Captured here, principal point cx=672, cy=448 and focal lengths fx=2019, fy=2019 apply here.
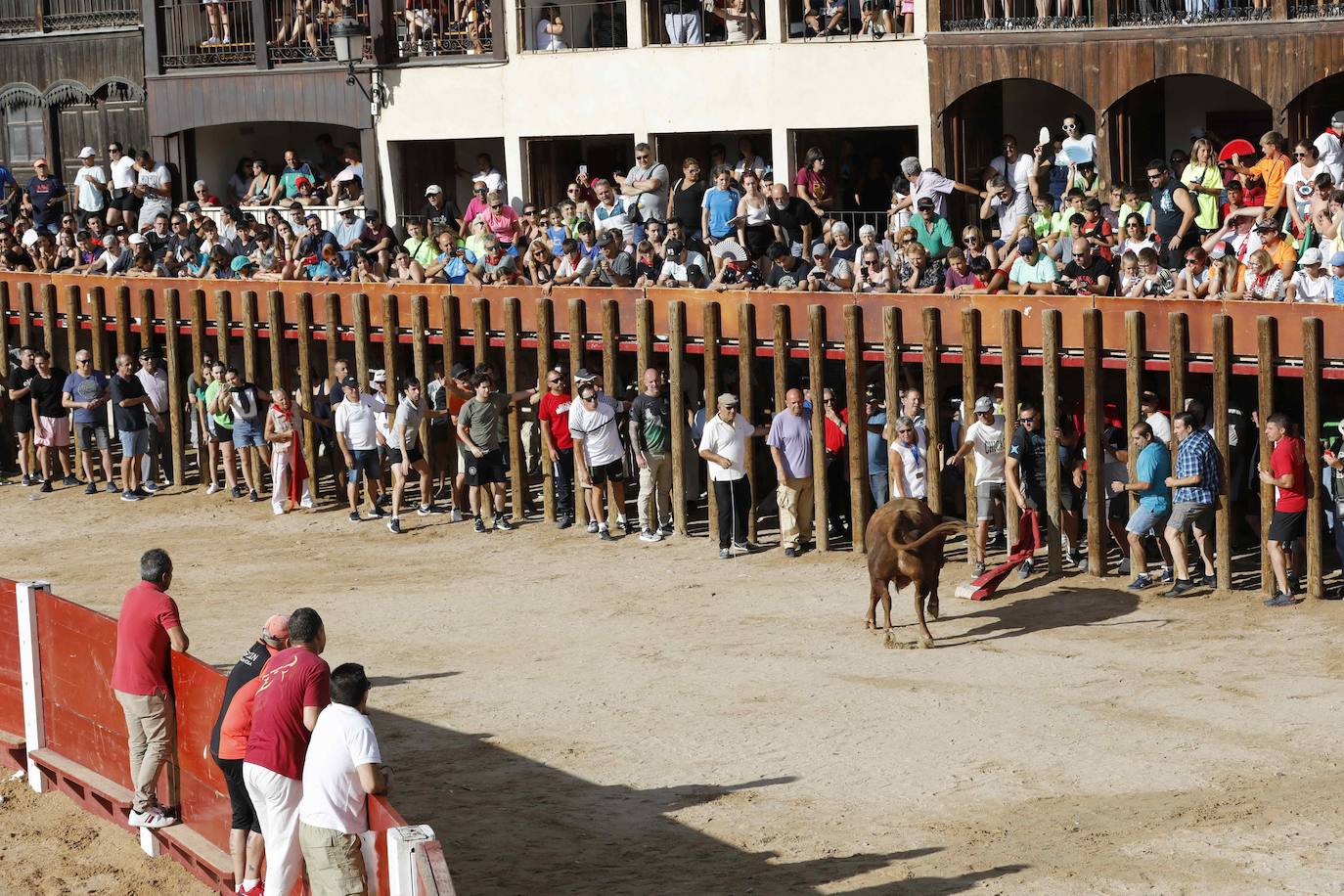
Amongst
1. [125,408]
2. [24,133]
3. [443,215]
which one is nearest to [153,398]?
[125,408]

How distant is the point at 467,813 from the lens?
12.3 meters

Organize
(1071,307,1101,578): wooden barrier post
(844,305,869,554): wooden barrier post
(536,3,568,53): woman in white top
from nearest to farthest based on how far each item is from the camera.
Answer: (1071,307,1101,578): wooden barrier post, (844,305,869,554): wooden barrier post, (536,3,568,53): woman in white top

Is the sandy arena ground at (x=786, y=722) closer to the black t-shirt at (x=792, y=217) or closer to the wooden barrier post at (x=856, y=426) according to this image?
the wooden barrier post at (x=856, y=426)

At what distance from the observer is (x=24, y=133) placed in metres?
33.7

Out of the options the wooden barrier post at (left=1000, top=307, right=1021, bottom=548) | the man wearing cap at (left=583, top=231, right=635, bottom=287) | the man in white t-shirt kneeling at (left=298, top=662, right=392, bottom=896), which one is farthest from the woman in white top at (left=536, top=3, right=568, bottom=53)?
the man in white t-shirt kneeling at (left=298, top=662, right=392, bottom=896)

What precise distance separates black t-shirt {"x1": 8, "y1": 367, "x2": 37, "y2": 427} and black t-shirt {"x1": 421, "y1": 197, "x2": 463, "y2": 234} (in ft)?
18.6

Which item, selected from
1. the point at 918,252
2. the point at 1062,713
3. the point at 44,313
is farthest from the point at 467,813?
the point at 44,313

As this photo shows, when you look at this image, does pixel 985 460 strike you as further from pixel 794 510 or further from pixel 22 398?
pixel 22 398

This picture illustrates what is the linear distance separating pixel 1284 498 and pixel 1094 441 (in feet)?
5.73

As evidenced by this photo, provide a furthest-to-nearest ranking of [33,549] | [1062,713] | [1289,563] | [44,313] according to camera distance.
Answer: [44,313], [33,549], [1289,563], [1062,713]

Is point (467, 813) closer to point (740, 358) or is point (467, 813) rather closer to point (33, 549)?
point (740, 358)

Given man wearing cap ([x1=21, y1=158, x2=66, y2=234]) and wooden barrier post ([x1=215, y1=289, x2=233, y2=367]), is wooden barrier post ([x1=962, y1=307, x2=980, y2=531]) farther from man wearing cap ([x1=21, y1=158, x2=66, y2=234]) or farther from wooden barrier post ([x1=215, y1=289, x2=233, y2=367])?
man wearing cap ([x1=21, y1=158, x2=66, y2=234])

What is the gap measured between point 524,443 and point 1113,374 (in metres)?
6.81

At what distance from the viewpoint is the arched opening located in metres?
23.2
